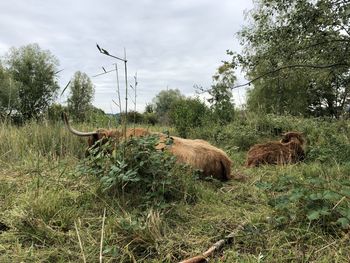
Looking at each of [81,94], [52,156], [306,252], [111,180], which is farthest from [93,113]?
[306,252]

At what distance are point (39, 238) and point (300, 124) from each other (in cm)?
816

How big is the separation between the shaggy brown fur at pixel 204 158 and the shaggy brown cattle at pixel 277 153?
106 centimetres

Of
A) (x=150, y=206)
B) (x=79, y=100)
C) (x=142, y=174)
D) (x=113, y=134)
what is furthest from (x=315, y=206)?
(x=79, y=100)

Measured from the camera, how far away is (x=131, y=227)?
8.30 ft

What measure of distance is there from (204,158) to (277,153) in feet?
5.43

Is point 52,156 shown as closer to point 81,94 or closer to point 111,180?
point 81,94

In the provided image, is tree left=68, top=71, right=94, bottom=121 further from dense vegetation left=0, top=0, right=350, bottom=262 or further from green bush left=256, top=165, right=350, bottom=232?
green bush left=256, top=165, right=350, bottom=232

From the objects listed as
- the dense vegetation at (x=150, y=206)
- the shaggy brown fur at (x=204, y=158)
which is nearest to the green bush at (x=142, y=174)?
the dense vegetation at (x=150, y=206)

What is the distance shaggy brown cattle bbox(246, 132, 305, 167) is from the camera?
18.9ft

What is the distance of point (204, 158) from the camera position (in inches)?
188

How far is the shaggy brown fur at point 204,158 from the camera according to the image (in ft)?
15.2

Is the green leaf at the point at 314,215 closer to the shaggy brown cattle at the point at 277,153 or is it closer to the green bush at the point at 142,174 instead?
the green bush at the point at 142,174

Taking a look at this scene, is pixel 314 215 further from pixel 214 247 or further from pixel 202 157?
pixel 202 157

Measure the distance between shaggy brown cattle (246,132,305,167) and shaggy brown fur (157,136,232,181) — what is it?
→ 3.47 feet
